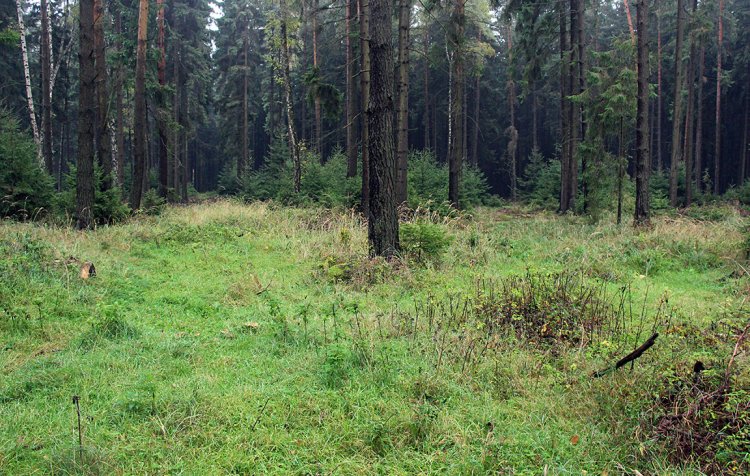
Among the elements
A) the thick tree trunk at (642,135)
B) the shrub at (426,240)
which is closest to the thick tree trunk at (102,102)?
the shrub at (426,240)

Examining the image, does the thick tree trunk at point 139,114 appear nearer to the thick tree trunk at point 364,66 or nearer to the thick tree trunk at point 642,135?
the thick tree trunk at point 364,66

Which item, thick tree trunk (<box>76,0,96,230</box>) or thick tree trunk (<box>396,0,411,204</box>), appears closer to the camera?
thick tree trunk (<box>76,0,96,230</box>)

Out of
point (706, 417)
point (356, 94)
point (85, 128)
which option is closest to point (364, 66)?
point (85, 128)

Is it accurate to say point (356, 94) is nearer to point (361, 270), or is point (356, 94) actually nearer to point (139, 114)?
point (139, 114)

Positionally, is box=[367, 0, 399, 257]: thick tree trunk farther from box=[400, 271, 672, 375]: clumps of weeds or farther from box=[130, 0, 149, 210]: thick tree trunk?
box=[130, 0, 149, 210]: thick tree trunk

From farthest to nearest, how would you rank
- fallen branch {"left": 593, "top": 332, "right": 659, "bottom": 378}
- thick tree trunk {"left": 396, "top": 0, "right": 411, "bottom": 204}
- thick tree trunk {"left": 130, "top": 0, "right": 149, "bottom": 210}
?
thick tree trunk {"left": 130, "top": 0, "right": 149, "bottom": 210}
thick tree trunk {"left": 396, "top": 0, "right": 411, "bottom": 204}
fallen branch {"left": 593, "top": 332, "right": 659, "bottom": 378}

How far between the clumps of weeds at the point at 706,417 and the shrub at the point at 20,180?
47.5 feet

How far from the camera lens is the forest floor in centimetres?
339

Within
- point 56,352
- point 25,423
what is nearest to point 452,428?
point 25,423

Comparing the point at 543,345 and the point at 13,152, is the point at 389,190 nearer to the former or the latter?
the point at 543,345

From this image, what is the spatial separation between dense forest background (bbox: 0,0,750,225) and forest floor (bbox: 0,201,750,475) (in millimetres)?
6265

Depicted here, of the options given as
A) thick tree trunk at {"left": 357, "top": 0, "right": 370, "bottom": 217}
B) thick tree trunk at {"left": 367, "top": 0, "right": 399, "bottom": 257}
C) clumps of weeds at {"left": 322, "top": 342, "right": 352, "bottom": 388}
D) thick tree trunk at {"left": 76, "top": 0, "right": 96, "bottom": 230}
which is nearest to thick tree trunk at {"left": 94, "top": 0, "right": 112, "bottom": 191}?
thick tree trunk at {"left": 76, "top": 0, "right": 96, "bottom": 230}

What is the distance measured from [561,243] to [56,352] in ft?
33.3

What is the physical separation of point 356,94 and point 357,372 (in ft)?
96.5
